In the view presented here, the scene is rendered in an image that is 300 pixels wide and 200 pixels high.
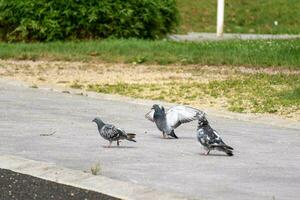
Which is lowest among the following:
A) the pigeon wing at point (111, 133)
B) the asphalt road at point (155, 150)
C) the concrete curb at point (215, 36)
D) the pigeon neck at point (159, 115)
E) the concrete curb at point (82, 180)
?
the concrete curb at point (215, 36)

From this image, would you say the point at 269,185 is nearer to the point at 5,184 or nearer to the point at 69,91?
the point at 5,184

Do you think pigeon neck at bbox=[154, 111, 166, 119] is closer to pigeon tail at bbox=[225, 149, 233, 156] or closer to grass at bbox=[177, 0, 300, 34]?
pigeon tail at bbox=[225, 149, 233, 156]

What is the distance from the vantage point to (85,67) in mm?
17875

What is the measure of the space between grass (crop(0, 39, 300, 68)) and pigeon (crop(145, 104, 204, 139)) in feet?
25.4

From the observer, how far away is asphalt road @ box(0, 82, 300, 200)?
7621 millimetres

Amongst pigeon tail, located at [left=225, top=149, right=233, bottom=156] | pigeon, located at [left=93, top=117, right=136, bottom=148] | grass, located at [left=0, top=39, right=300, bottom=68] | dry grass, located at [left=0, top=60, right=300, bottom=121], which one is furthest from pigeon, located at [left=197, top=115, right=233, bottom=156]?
grass, located at [left=0, top=39, right=300, bottom=68]

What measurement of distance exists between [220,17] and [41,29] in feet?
22.0

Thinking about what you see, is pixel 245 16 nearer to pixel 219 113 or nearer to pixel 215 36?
pixel 215 36

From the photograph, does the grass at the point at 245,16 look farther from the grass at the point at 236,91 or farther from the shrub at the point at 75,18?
the grass at the point at 236,91

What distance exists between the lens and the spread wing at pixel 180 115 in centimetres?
966

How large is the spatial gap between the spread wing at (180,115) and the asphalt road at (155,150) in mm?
226

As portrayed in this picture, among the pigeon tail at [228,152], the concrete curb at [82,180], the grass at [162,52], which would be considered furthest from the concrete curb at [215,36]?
the concrete curb at [82,180]

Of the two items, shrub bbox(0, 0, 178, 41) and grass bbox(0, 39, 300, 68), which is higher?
shrub bbox(0, 0, 178, 41)

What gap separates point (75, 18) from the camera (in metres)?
23.0
